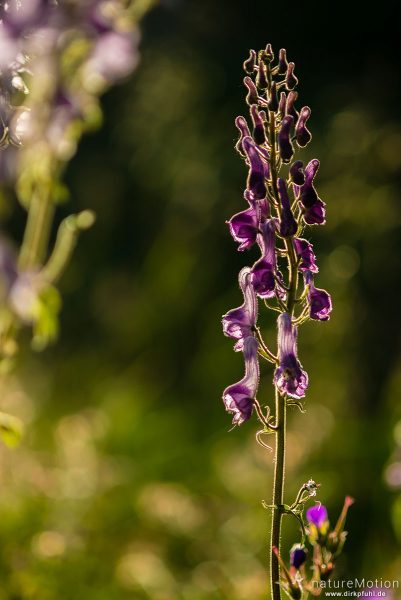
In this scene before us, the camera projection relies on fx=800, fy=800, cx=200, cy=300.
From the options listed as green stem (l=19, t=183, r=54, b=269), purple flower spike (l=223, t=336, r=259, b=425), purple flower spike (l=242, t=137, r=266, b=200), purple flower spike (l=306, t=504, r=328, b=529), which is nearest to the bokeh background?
green stem (l=19, t=183, r=54, b=269)

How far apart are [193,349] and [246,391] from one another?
16.9 feet

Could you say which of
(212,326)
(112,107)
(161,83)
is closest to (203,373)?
(212,326)

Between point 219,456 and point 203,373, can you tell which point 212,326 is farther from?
point 219,456

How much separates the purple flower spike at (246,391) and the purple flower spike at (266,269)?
0.43 feet

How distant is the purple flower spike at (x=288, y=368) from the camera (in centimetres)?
146

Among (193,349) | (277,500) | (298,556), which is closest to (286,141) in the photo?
(277,500)

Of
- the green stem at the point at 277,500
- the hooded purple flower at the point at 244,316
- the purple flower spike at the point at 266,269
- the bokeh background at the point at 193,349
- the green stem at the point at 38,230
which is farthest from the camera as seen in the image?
the bokeh background at the point at 193,349

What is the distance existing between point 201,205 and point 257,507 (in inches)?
152

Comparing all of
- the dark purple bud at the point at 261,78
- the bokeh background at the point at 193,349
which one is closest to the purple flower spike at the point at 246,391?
the dark purple bud at the point at 261,78

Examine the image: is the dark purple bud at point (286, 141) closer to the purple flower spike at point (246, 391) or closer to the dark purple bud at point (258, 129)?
the dark purple bud at point (258, 129)

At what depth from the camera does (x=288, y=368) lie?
1.49 meters

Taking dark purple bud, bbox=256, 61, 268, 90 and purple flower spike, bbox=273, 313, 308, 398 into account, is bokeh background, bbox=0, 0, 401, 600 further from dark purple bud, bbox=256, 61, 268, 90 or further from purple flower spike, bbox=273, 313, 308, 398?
dark purple bud, bbox=256, 61, 268, 90

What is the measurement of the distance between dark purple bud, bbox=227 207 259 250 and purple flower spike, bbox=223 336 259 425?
203 millimetres

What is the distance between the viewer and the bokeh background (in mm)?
3445
